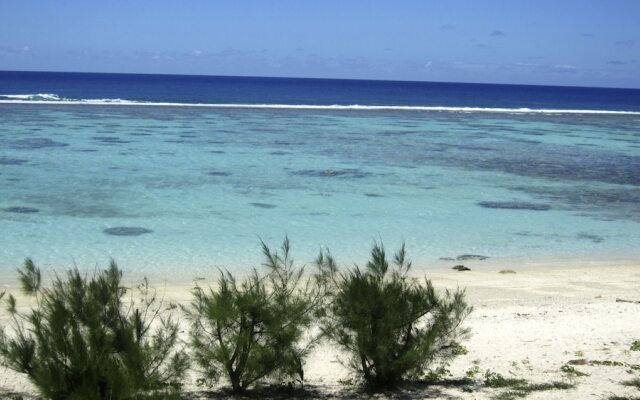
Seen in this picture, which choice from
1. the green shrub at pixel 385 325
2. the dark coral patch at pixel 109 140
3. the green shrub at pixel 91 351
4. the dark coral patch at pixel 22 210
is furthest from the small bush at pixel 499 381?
the dark coral patch at pixel 109 140

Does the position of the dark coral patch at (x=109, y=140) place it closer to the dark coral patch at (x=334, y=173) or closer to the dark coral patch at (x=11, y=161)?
the dark coral patch at (x=11, y=161)

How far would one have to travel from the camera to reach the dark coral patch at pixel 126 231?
13.5 metres

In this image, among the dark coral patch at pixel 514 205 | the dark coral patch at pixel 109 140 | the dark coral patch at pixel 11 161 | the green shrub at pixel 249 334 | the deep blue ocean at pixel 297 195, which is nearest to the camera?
the green shrub at pixel 249 334

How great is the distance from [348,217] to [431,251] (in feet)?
9.41

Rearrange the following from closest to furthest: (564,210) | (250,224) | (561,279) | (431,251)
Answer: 1. (561,279)
2. (431,251)
3. (250,224)
4. (564,210)

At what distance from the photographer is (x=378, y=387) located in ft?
20.2

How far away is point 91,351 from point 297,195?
13037mm

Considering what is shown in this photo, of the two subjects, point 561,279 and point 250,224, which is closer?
point 561,279

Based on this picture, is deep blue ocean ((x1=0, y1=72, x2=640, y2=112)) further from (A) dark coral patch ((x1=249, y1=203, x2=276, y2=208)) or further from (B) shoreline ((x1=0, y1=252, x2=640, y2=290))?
(B) shoreline ((x1=0, y1=252, x2=640, y2=290))

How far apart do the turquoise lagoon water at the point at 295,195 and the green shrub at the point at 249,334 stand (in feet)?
17.7

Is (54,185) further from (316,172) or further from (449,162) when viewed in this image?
(449,162)

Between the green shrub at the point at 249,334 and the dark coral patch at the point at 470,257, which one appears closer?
the green shrub at the point at 249,334

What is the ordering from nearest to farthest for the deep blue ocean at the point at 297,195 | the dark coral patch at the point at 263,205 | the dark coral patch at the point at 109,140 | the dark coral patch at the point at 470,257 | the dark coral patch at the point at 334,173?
the dark coral patch at the point at 470,257 < the deep blue ocean at the point at 297,195 < the dark coral patch at the point at 263,205 < the dark coral patch at the point at 334,173 < the dark coral patch at the point at 109,140

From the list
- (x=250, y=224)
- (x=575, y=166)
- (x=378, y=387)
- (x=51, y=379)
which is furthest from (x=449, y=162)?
(x=51, y=379)
